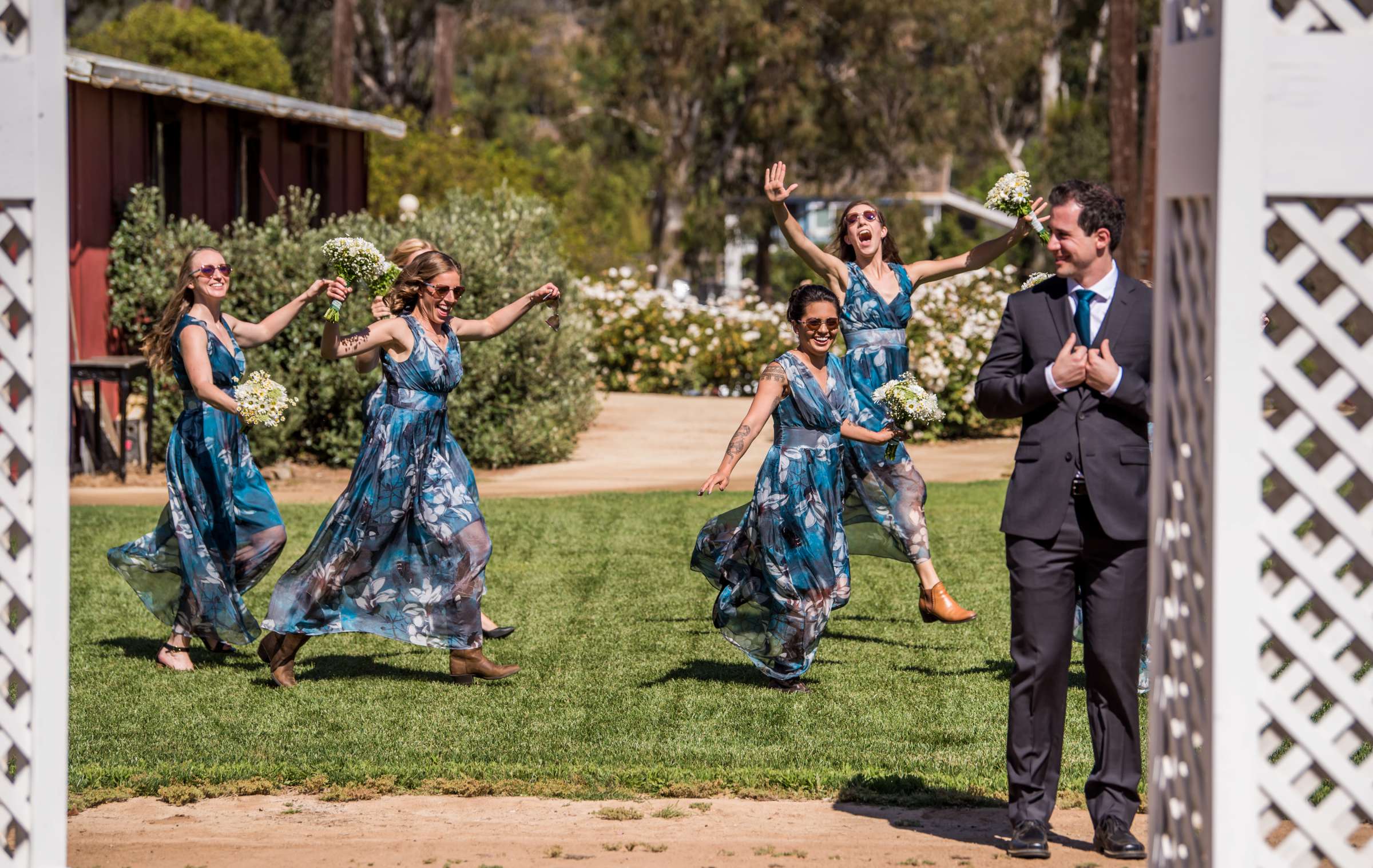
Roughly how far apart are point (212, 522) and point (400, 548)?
1.06 meters

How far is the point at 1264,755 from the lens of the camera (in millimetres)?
3988

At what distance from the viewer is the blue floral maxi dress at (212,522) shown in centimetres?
816

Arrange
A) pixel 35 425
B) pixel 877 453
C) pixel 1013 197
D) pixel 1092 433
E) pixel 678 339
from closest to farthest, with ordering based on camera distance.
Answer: pixel 35 425, pixel 1092 433, pixel 1013 197, pixel 877 453, pixel 678 339

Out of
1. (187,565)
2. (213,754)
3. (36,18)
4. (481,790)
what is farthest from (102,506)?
(36,18)

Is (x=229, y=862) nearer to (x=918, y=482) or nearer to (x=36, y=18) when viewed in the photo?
(x=36, y=18)

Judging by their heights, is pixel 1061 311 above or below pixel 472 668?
above

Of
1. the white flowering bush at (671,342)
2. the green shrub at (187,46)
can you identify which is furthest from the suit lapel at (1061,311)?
the green shrub at (187,46)

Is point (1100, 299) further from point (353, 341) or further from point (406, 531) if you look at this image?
point (406, 531)

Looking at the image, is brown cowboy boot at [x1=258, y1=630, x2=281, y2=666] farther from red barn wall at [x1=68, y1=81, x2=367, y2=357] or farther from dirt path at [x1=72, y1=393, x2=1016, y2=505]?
red barn wall at [x1=68, y1=81, x2=367, y2=357]

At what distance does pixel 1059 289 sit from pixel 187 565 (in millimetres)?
4628

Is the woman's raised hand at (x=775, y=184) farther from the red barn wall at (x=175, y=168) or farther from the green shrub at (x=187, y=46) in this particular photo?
the green shrub at (x=187, y=46)

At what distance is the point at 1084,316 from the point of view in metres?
5.39

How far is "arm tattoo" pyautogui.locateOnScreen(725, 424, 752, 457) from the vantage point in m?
7.39

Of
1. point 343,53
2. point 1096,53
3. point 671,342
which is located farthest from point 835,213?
point 671,342
